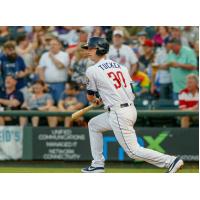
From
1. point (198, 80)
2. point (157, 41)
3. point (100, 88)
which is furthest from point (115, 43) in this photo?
point (100, 88)

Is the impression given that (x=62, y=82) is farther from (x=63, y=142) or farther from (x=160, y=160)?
(x=160, y=160)

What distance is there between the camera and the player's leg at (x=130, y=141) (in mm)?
8938

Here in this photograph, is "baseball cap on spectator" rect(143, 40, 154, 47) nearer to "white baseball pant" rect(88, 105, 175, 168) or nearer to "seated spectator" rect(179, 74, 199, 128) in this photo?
"seated spectator" rect(179, 74, 199, 128)

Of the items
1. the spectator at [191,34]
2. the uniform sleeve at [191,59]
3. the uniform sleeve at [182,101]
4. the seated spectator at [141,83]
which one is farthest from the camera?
the spectator at [191,34]

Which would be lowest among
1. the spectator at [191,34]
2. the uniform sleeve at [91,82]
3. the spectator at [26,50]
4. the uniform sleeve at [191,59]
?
the uniform sleeve at [91,82]

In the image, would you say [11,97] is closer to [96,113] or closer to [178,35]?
[96,113]

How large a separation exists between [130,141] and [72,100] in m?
4.45

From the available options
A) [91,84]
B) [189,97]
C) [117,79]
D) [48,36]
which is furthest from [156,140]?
[91,84]

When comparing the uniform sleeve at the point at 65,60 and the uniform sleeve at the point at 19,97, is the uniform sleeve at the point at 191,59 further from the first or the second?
the uniform sleeve at the point at 19,97

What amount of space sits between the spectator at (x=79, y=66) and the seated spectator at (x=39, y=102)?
66 centimetres

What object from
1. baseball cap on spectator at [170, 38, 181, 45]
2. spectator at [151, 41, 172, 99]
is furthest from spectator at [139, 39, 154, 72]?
baseball cap on spectator at [170, 38, 181, 45]

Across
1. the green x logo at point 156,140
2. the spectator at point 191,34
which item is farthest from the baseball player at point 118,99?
the spectator at point 191,34

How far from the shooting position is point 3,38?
14328 mm

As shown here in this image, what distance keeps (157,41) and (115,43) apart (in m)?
0.99
